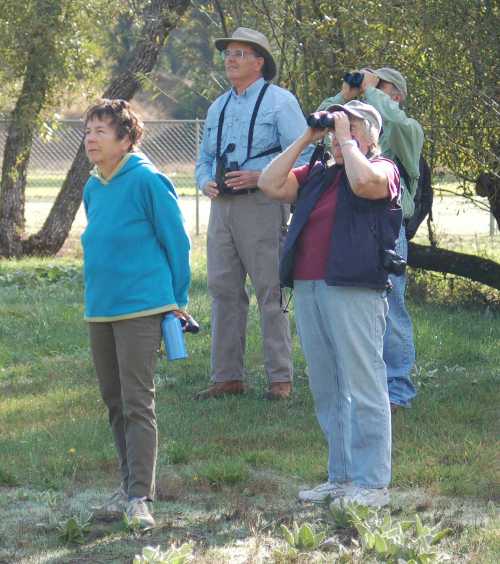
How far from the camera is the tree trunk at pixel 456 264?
10391mm

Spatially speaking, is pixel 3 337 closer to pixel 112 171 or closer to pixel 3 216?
pixel 112 171

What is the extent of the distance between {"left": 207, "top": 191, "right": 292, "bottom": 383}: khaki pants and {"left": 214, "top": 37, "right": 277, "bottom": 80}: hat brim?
784 mm

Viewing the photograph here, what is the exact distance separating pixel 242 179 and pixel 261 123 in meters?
0.37

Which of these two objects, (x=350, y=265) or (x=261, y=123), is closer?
(x=350, y=265)

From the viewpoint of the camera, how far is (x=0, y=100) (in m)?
15.5

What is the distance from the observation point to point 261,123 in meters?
7.10

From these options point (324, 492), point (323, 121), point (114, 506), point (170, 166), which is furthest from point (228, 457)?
point (170, 166)

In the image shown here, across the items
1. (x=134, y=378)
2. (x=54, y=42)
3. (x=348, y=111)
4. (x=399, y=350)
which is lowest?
(x=399, y=350)

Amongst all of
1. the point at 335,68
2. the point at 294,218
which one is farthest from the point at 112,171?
the point at 335,68

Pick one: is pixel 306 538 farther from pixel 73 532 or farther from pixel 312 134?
pixel 312 134

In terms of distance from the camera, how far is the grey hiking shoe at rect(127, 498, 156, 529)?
4879 mm

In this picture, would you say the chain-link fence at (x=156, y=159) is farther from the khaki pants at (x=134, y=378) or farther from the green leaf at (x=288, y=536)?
the green leaf at (x=288, y=536)

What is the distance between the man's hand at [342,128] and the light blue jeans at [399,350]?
2080 millimetres

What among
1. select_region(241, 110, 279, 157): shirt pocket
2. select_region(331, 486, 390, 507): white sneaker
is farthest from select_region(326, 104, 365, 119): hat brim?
select_region(241, 110, 279, 157): shirt pocket
